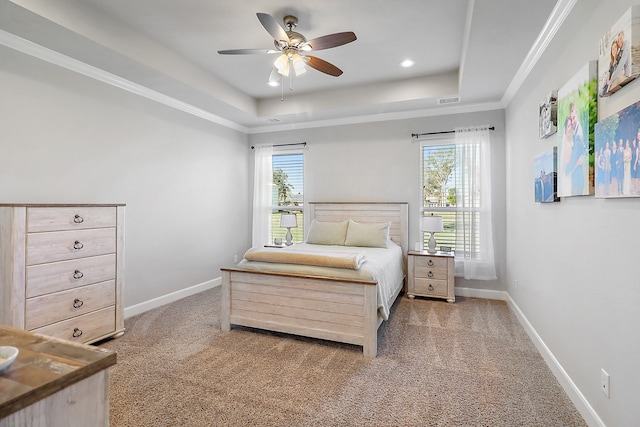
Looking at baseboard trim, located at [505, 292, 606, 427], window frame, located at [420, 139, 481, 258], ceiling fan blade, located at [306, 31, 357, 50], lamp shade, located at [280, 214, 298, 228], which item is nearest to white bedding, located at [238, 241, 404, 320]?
window frame, located at [420, 139, 481, 258]

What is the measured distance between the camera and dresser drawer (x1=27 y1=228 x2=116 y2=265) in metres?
2.38

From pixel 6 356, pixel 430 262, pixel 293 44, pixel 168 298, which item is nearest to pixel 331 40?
pixel 293 44

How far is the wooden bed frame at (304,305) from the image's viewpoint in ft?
8.70

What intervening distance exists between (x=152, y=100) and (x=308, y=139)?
91.0 inches

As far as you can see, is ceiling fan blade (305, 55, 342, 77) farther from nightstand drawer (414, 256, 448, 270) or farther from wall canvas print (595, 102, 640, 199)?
nightstand drawer (414, 256, 448, 270)

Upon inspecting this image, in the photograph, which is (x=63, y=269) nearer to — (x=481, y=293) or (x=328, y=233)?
(x=328, y=233)

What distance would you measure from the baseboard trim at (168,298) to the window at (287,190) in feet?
4.09

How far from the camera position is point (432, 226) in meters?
4.16

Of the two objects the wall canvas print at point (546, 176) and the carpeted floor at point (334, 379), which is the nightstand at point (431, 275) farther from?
the wall canvas print at point (546, 176)

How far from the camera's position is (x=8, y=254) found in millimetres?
2232

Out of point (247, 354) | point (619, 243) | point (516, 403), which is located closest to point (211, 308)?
point (247, 354)

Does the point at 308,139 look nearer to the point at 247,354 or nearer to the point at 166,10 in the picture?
the point at 166,10

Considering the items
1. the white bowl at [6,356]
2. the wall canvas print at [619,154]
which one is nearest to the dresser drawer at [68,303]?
the white bowl at [6,356]

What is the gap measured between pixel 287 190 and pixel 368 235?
72.5 inches
